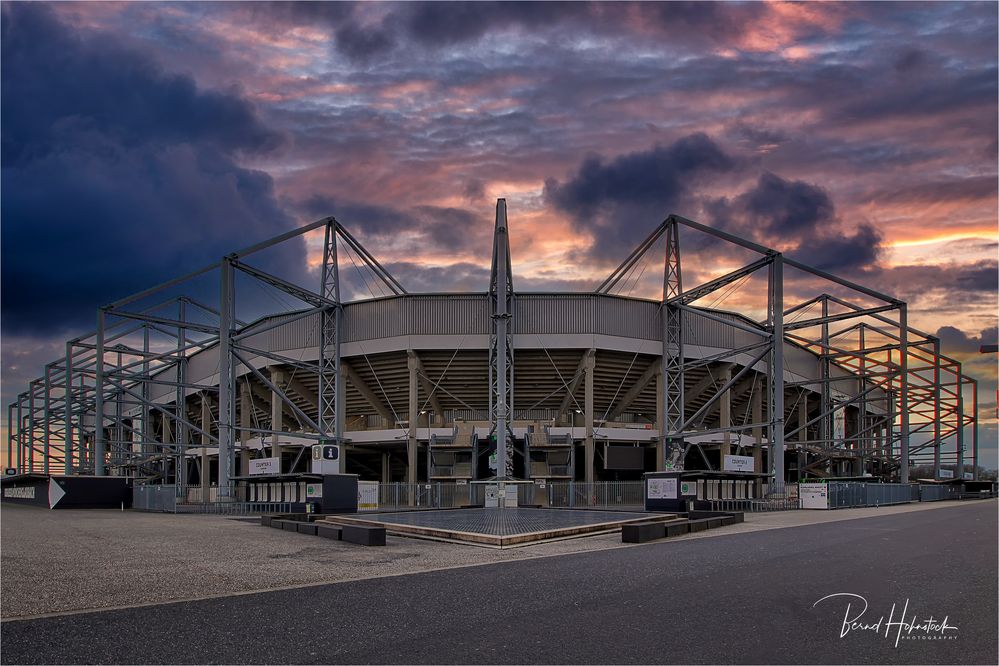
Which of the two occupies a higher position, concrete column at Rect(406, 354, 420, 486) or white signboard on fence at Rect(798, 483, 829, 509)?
concrete column at Rect(406, 354, 420, 486)

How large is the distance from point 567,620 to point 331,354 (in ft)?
172

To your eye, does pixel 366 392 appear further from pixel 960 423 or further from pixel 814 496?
pixel 960 423

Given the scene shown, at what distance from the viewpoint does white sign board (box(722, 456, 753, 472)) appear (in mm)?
48375

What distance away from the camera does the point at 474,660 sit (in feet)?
28.4

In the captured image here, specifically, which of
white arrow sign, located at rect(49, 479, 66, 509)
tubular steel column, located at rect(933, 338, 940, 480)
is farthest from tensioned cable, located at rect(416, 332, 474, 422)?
tubular steel column, located at rect(933, 338, 940, 480)

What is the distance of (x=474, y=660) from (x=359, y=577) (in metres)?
6.47

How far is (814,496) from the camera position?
1810 inches

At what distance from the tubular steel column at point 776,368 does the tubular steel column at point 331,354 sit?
28.0 m

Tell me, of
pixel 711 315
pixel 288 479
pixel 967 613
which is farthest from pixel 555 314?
pixel 967 613

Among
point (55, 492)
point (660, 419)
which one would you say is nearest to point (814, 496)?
point (660, 419)

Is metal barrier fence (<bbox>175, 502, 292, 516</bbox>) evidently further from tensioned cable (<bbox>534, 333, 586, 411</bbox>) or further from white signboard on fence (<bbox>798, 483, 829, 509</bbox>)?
white signboard on fence (<bbox>798, 483, 829, 509</bbox>)

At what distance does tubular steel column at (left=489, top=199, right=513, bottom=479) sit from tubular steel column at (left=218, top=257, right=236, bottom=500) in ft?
49.3

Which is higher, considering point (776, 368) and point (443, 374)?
point (776, 368)

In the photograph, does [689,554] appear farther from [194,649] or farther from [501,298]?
[501,298]
